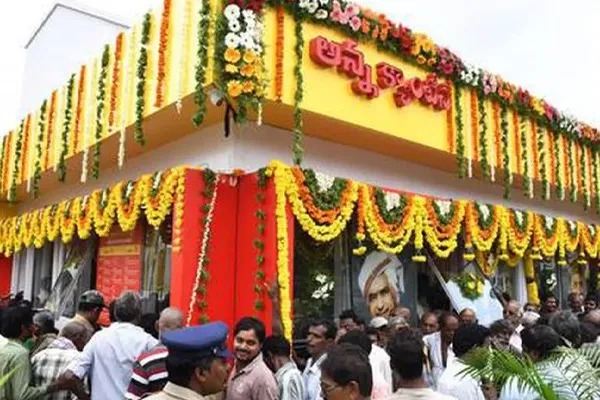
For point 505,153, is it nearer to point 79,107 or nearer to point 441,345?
point 441,345

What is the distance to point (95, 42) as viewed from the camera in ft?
41.1

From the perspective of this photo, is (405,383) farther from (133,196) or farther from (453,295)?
(453,295)

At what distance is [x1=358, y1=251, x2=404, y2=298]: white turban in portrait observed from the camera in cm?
850

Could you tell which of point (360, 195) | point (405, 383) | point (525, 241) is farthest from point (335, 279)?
point (405, 383)

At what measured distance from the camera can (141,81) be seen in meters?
7.78

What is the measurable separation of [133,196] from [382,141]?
3533 mm

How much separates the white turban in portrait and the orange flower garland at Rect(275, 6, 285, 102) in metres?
2.89

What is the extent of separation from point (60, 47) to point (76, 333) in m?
9.98

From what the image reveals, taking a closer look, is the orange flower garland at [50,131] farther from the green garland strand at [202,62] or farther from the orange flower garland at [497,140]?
the orange flower garland at [497,140]

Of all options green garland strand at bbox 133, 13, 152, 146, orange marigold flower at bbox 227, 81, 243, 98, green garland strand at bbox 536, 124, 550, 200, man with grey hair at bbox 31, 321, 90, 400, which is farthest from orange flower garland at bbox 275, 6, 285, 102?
green garland strand at bbox 536, 124, 550, 200

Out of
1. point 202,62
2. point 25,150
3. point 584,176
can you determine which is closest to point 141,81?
point 202,62

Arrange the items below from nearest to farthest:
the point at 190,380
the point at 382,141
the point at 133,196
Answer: the point at 190,380
the point at 133,196
the point at 382,141

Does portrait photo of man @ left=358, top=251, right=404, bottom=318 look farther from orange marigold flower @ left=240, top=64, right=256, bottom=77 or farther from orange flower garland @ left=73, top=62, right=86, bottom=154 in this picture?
orange flower garland @ left=73, top=62, right=86, bottom=154

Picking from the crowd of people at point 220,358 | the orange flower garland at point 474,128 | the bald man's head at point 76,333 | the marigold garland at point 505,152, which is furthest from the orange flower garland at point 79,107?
the marigold garland at point 505,152
